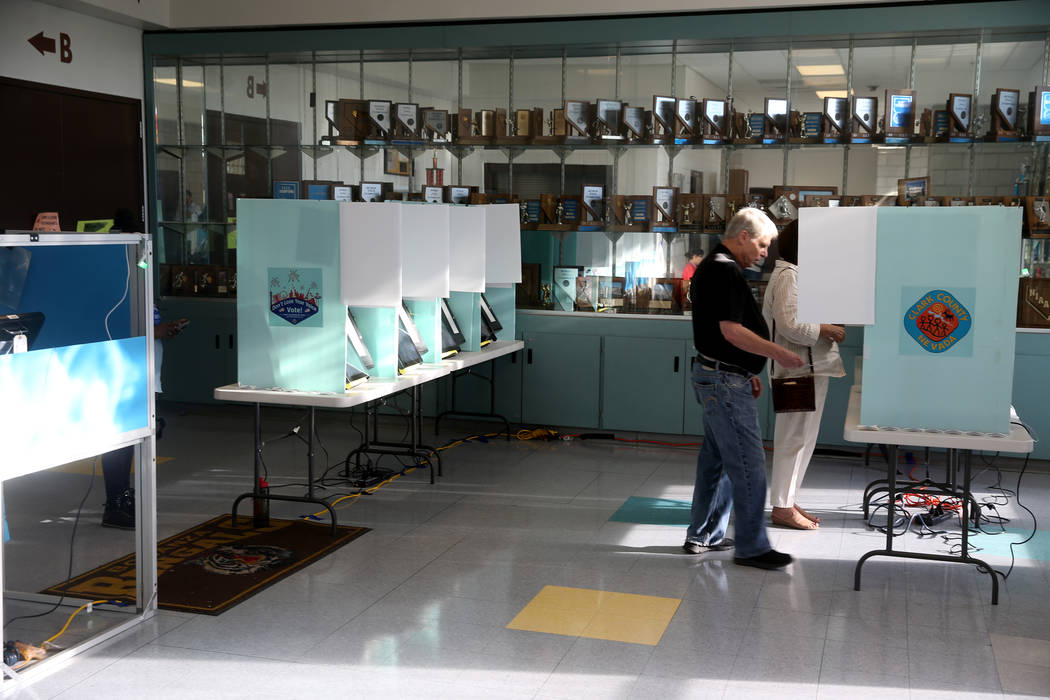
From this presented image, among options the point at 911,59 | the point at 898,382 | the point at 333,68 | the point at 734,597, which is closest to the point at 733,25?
the point at 911,59

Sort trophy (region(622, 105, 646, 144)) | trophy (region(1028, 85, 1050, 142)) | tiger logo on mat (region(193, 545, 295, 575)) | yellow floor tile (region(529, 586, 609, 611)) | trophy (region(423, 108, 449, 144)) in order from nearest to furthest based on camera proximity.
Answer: yellow floor tile (region(529, 586, 609, 611))
tiger logo on mat (region(193, 545, 295, 575))
trophy (region(1028, 85, 1050, 142))
trophy (region(622, 105, 646, 144))
trophy (region(423, 108, 449, 144))

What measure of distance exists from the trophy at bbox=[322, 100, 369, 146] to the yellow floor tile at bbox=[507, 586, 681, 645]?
16.1ft

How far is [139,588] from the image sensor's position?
154 inches

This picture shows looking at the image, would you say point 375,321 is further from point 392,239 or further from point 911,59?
point 911,59

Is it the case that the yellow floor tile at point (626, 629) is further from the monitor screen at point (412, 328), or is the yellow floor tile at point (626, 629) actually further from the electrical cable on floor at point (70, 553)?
the monitor screen at point (412, 328)

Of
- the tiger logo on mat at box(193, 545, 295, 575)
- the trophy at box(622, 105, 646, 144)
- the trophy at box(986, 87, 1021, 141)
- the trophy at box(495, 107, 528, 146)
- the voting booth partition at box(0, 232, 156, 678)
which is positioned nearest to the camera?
the voting booth partition at box(0, 232, 156, 678)

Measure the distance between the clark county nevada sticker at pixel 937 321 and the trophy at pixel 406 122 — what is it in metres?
4.90

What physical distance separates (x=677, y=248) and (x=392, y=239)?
10.7 feet

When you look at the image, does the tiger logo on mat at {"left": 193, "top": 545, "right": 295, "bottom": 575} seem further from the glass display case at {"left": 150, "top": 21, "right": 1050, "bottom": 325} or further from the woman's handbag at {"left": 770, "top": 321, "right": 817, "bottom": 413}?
the glass display case at {"left": 150, "top": 21, "right": 1050, "bottom": 325}

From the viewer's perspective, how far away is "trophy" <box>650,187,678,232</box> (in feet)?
24.5

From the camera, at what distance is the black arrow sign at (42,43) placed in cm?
749

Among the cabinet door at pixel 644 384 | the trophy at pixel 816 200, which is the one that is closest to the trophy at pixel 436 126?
the cabinet door at pixel 644 384

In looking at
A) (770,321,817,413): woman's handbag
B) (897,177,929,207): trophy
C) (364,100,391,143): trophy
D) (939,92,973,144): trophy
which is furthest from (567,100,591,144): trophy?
(770,321,817,413): woman's handbag

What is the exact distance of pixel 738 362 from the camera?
173 inches
